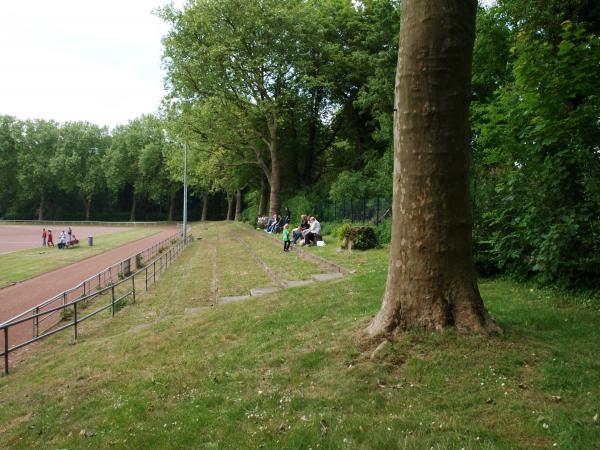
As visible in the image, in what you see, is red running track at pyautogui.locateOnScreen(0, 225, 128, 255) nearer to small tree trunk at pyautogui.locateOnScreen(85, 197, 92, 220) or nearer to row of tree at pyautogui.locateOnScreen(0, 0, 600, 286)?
row of tree at pyautogui.locateOnScreen(0, 0, 600, 286)

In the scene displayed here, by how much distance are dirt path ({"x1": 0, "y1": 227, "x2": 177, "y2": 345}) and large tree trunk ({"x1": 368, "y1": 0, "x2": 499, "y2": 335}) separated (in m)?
10.9

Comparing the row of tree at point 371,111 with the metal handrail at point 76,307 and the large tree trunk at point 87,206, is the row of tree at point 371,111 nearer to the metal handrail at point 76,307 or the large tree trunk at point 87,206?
the metal handrail at point 76,307

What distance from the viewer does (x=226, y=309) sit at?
9281mm

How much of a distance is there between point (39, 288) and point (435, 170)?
18.7 meters

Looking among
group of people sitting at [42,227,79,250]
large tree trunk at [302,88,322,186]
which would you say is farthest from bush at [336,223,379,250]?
group of people sitting at [42,227,79,250]

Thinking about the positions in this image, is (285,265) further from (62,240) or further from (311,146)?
(62,240)

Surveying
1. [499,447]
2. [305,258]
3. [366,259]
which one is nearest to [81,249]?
[305,258]

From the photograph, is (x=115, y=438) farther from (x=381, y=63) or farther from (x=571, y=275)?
(x=381, y=63)

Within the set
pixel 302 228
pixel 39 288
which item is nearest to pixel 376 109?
pixel 302 228

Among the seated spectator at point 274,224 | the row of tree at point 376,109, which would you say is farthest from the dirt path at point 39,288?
the row of tree at point 376,109

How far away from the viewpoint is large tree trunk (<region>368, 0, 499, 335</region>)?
4.87 metres

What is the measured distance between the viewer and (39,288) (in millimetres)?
19031

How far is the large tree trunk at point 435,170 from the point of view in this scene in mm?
4867

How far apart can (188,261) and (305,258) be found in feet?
26.1
